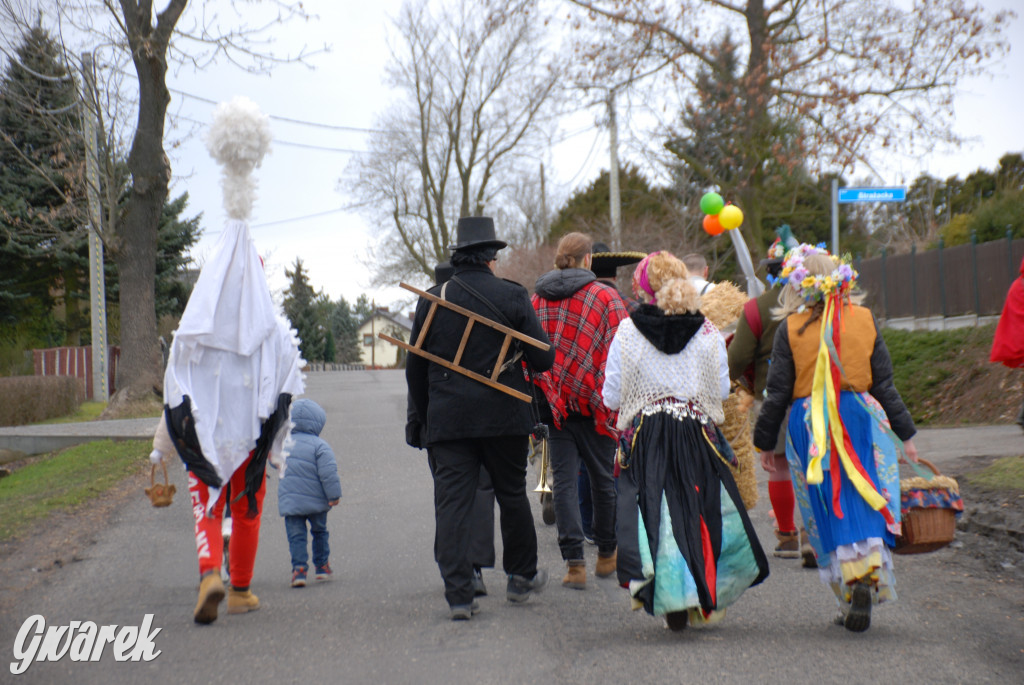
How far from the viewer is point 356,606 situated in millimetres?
5062

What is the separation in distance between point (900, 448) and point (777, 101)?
11951 mm

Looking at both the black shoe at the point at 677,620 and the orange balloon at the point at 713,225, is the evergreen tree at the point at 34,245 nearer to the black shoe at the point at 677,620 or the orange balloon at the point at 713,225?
the orange balloon at the point at 713,225

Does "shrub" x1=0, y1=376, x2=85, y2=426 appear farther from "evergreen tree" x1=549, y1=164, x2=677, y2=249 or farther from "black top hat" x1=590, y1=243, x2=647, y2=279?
"black top hat" x1=590, y1=243, x2=647, y2=279

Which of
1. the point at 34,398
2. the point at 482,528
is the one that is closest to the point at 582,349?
the point at 482,528

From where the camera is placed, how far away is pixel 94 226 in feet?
56.9

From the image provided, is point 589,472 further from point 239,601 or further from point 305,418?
point 239,601

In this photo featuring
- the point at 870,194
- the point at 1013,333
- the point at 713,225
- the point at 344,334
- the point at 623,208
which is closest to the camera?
the point at 713,225

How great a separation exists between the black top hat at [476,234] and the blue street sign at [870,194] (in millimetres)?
7845

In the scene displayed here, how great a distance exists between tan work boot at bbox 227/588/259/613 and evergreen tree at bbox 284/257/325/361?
71.0 meters

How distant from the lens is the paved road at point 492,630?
12.9 feet

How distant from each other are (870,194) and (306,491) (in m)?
8.91

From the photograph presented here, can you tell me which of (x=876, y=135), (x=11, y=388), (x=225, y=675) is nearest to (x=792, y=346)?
(x=225, y=675)

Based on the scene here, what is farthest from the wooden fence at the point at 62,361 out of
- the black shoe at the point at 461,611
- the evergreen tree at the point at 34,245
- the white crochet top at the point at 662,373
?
the white crochet top at the point at 662,373

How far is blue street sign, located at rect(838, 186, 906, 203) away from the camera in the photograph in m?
11.8
